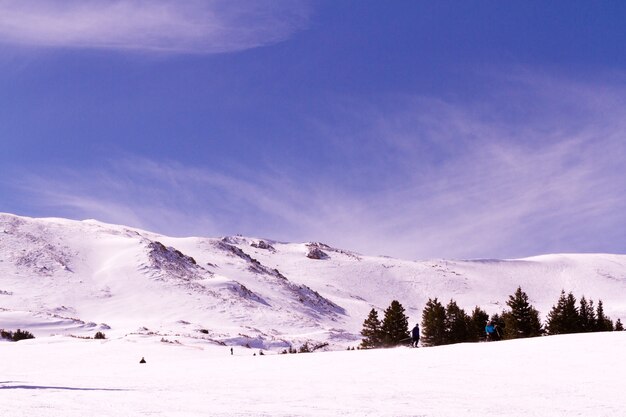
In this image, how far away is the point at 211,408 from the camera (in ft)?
41.3

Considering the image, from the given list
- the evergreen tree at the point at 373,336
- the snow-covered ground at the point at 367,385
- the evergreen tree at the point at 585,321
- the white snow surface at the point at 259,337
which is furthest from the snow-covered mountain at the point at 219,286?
the snow-covered ground at the point at 367,385

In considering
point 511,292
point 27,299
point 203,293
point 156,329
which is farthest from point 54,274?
point 511,292

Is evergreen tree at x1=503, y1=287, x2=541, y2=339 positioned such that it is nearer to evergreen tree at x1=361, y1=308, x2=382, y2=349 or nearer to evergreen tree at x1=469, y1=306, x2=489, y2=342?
evergreen tree at x1=469, y1=306, x2=489, y2=342

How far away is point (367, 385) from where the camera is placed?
18.0 m

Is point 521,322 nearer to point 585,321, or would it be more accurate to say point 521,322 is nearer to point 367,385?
point 585,321

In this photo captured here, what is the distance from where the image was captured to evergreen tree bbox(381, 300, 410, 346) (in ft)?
168

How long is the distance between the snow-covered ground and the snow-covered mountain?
1002 inches

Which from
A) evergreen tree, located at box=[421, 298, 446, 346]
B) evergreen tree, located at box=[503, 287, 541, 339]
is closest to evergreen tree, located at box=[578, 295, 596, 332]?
evergreen tree, located at box=[503, 287, 541, 339]

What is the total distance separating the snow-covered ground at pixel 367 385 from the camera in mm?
12797

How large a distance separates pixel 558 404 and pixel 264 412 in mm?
7247

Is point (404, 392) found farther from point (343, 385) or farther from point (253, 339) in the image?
point (253, 339)

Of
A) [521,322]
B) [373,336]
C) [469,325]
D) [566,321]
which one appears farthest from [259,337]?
[566,321]

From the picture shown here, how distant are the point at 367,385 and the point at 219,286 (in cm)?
7108

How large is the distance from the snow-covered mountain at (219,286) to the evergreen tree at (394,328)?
10.4 meters
